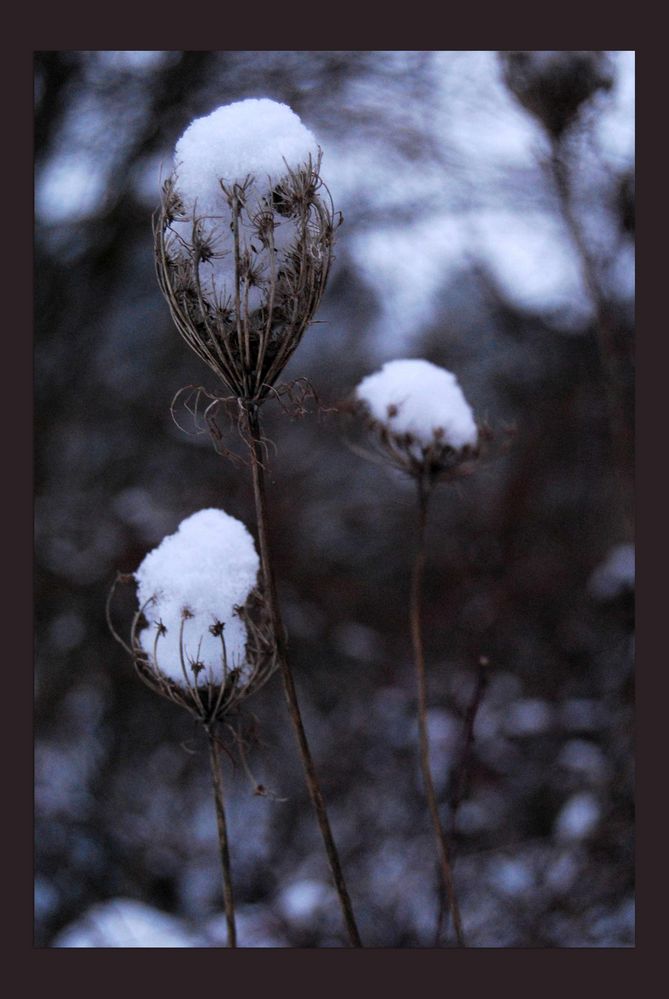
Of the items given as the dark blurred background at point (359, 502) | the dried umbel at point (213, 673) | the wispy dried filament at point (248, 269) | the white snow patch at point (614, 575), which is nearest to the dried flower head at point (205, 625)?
the dried umbel at point (213, 673)

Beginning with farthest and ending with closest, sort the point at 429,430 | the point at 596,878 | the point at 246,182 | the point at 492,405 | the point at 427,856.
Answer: the point at 492,405, the point at 427,856, the point at 596,878, the point at 429,430, the point at 246,182

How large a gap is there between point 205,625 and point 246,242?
670 millimetres

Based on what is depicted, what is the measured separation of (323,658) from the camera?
472 centimetres

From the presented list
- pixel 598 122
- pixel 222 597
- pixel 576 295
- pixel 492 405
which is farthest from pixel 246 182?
pixel 492 405

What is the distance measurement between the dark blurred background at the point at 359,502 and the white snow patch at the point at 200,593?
2.68m

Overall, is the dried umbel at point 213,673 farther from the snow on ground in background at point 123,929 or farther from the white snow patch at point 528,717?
the white snow patch at point 528,717

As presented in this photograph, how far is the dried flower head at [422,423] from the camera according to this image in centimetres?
192

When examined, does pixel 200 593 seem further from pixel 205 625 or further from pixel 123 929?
pixel 123 929

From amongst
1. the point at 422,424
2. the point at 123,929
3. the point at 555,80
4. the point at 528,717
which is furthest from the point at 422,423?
the point at 528,717

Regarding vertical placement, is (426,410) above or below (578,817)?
above

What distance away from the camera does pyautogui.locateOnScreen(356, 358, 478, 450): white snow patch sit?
1.92 m

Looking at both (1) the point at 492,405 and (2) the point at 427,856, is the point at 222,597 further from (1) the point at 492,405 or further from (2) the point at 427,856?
(1) the point at 492,405

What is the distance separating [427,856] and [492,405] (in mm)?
2814

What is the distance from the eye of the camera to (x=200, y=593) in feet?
4.64
